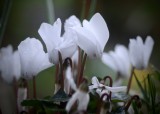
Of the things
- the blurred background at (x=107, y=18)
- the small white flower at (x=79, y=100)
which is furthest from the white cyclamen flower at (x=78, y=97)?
the blurred background at (x=107, y=18)

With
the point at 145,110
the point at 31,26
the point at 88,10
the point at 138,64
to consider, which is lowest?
the point at 145,110

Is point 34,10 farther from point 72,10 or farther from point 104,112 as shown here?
point 104,112

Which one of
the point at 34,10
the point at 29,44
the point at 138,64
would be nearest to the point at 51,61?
the point at 29,44

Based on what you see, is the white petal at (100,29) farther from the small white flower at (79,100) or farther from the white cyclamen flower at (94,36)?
the small white flower at (79,100)

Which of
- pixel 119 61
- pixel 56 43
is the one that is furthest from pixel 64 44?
pixel 119 61

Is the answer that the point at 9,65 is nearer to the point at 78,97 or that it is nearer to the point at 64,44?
the point at 64,44

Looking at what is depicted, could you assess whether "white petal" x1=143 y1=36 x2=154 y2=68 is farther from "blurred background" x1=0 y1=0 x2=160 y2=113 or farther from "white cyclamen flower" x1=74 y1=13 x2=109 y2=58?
"blurred background" x1=0 y1=0 x2=160 y2=113
